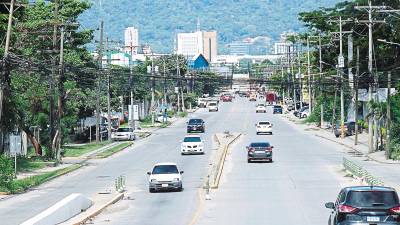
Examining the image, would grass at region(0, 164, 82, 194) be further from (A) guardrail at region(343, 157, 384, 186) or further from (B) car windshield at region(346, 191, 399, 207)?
(B) car windshield at region(346, 191, 399, 207)

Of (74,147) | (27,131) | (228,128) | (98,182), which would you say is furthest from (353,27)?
(98,182)

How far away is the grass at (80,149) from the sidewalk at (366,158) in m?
21.5

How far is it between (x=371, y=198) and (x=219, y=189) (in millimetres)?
25473

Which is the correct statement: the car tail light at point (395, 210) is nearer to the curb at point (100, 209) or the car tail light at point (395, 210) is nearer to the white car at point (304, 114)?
the curb at point (100, 209)

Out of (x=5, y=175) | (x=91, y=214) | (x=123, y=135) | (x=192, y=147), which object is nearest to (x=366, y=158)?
(x=192, y=147)

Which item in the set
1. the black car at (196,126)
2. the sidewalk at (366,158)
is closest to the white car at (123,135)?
the black car at (196,126)

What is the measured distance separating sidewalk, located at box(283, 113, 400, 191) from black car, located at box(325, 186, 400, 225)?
22855 mm

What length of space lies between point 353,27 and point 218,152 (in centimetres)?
3675

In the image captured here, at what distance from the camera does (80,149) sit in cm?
9094

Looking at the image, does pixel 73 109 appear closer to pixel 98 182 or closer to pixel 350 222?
pixel 98 182

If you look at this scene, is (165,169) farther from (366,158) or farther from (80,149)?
(80,149)

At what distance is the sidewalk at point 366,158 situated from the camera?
187 feet

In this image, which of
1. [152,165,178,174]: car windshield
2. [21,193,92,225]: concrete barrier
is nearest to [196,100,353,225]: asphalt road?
[152,165,178,174]: car windshield

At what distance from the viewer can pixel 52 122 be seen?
241 feet
